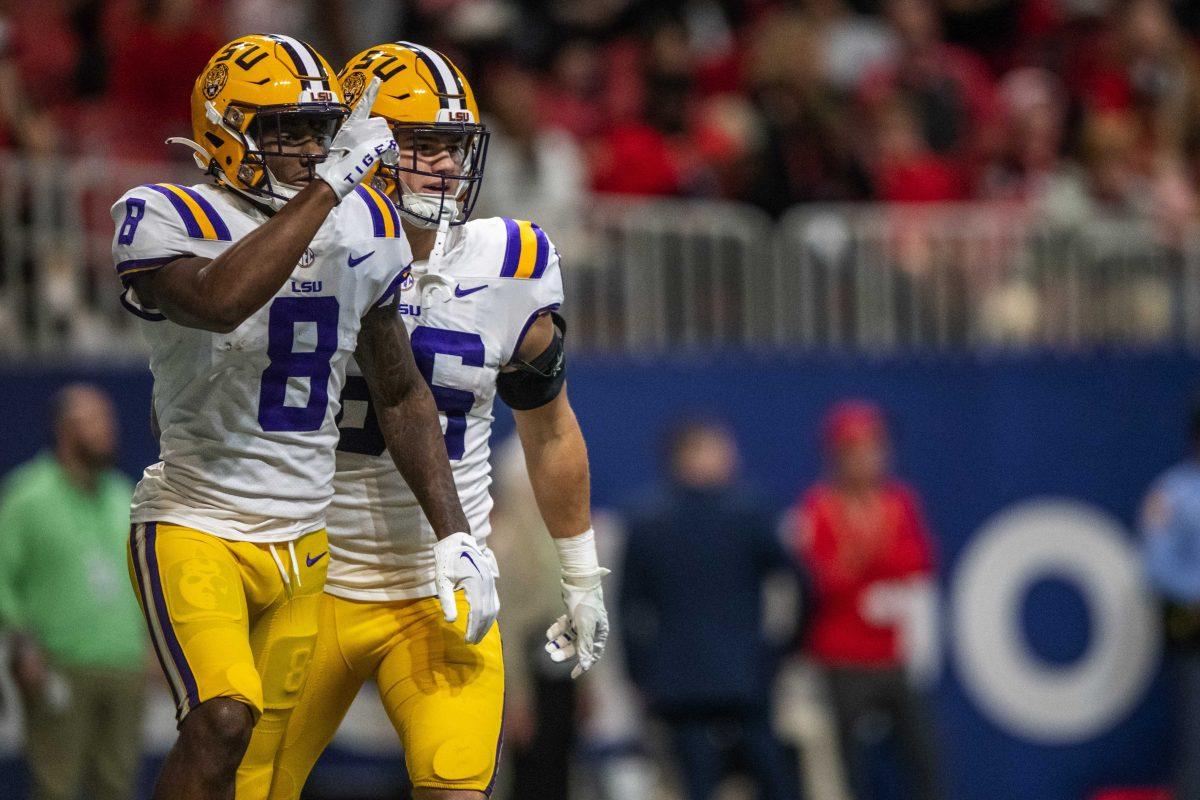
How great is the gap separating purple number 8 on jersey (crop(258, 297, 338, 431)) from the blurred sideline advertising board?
5.44 m

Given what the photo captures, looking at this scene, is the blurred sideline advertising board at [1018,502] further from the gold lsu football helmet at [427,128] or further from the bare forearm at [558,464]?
the gold lsu football helmet at [427,128]

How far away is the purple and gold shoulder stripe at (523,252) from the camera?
5.01 meters

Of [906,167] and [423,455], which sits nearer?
[423,455]

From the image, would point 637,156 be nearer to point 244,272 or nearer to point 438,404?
point 438,404

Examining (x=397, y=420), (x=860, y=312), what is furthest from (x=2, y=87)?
(x=397, y=420)

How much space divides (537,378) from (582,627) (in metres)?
0.66

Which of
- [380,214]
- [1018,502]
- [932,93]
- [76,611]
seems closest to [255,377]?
[380,214]

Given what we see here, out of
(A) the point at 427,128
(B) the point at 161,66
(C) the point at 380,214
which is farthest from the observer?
(B) the point at 161,66

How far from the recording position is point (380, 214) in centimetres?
464

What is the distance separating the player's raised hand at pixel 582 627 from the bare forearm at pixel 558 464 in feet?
0.50

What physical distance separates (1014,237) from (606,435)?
240cm

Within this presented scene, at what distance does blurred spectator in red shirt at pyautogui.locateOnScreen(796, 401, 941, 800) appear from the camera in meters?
9.27

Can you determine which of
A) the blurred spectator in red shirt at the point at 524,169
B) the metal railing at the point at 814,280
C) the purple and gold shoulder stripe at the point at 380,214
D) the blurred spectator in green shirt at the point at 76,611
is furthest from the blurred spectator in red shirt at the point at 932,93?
the purple and gold shoulder stripe at the point at 380,214

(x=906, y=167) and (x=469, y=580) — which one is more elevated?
(x=906, y=167)
